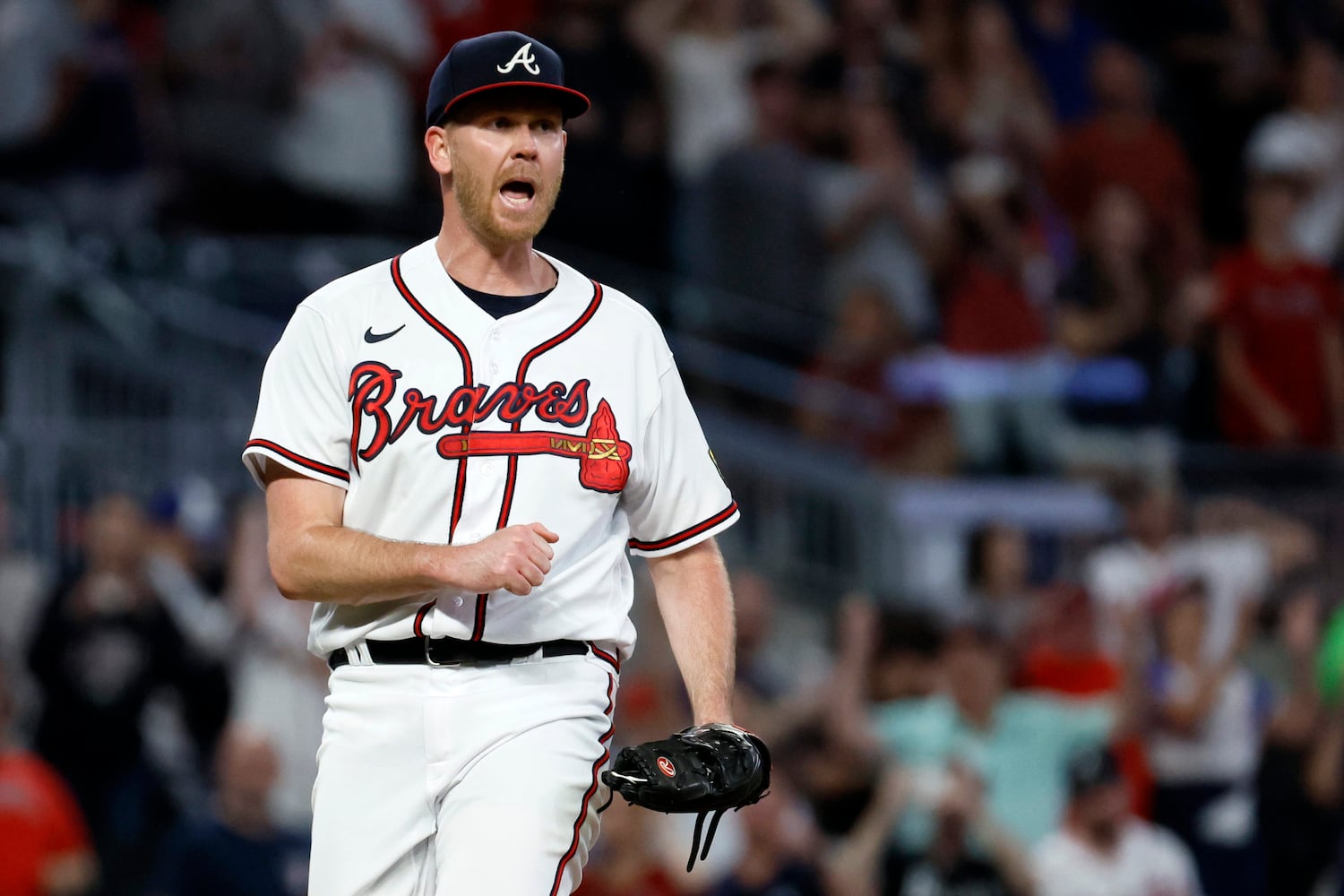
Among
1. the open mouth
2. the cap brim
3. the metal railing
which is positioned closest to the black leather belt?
the open mouth

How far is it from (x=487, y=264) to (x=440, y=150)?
9.6 inches

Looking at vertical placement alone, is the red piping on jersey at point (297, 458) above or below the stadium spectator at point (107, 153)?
below

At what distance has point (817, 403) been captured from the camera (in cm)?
1023

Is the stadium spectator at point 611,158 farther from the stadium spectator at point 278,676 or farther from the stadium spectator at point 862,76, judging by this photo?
the stadium spectator at point 278,676

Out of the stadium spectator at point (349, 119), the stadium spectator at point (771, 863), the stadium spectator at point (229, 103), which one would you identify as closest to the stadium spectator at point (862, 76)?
the stadium spectator at point (349, 119)

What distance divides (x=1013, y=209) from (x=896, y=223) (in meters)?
0.72

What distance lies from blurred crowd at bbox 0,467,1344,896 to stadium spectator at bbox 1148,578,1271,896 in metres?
0.01

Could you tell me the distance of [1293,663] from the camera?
8875 mm

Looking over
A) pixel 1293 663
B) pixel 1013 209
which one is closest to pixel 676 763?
pixel 1293 663

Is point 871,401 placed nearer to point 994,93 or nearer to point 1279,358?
point 1279,358

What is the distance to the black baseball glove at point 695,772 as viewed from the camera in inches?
140

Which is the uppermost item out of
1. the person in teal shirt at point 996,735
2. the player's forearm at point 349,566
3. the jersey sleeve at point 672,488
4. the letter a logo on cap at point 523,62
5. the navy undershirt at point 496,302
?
the letter a logo on cap at point 523,62

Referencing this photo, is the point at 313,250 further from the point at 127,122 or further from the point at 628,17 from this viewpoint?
the point at 628,17

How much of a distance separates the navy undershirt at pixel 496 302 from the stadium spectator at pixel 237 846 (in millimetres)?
4175
